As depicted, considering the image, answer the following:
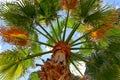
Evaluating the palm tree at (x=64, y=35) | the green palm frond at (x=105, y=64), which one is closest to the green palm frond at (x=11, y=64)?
the palm tree at (x=64, y=35)

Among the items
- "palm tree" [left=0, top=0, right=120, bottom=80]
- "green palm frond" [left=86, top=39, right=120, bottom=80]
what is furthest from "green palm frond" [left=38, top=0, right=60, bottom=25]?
"green palm frond" [left=86, top=39, right=120, bottom=80]

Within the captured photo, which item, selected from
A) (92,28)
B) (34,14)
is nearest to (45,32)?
(34,14)

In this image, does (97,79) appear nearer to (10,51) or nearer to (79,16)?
(79,16)

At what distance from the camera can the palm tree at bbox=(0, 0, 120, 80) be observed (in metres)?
10.0

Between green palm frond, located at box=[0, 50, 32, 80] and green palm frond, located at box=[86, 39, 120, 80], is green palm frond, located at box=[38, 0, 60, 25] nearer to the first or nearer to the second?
green palm frond, located at box=[0, 50, 32, 80]

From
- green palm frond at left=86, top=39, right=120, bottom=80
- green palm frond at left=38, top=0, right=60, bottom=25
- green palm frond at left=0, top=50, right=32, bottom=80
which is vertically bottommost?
green palm frond at left=86, top=39, right=120, bottom=80

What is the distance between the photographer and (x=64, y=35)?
10.4m

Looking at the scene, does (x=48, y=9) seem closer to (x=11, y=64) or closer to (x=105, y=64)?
(x=11, y=64)

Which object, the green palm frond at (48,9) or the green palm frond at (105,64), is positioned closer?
the green palm frond at (105,64)

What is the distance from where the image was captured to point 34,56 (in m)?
10.7

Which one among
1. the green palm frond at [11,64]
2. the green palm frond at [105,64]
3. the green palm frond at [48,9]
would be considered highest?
the green palm frond at [48,9]

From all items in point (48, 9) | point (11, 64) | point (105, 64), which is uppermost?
point (48, 9)

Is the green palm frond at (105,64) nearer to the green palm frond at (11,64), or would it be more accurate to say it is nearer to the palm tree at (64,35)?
the palm tree at (64,35)

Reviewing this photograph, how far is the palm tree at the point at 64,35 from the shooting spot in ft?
32.9
